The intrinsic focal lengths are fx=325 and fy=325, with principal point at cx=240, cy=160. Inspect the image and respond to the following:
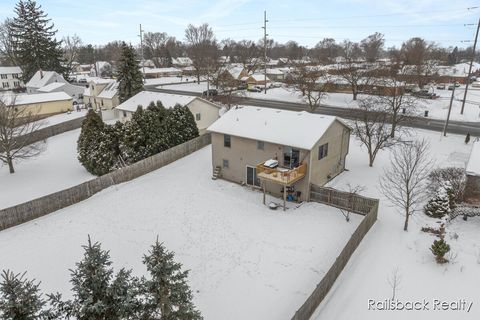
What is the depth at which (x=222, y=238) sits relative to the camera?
17.6 m

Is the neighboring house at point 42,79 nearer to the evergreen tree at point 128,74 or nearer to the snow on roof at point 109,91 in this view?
the snow on roof at point 109,91

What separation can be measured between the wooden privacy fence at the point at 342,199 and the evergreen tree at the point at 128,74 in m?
33.4

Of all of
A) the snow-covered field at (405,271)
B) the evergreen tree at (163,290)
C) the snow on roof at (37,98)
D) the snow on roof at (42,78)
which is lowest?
the snow-covered field at (405,271)

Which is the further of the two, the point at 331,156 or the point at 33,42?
the point at 33,42

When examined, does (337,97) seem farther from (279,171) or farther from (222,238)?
(222,238)

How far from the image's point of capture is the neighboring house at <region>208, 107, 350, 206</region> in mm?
20734

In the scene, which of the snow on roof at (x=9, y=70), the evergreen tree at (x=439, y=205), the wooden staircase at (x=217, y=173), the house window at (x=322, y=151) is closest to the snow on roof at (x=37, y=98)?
the wooden staircase at (x=217, y=173)

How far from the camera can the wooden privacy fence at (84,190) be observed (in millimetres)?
19200

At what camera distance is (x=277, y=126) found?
74.8 feet

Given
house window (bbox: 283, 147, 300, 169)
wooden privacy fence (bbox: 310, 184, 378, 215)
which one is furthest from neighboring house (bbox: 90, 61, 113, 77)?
wooden privacy fence (bbox: 310, 184, 378, 215)

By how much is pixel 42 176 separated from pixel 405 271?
Result: 1084 inches

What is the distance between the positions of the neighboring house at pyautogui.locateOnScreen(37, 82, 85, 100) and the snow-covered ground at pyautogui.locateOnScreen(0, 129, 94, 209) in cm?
2647

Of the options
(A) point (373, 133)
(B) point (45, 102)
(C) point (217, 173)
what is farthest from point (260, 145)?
(B) point (45, 102)

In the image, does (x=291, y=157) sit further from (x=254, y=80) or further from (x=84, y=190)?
(x=254, y=80)
